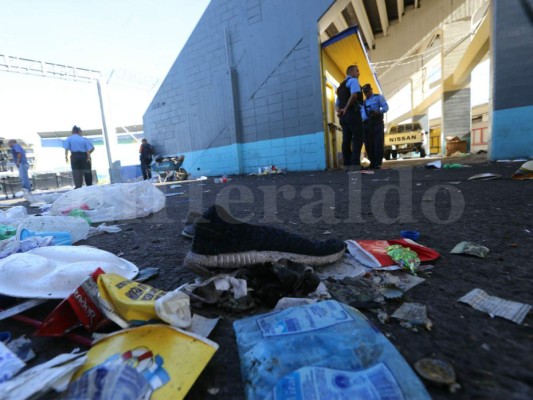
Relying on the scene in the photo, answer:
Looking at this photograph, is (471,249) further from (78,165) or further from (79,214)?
(78,165)

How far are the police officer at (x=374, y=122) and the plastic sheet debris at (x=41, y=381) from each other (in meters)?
5.09

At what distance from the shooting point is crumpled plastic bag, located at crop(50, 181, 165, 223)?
2293mm

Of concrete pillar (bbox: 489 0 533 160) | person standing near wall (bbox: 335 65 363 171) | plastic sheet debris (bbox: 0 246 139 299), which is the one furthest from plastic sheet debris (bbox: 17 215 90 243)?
concrete pillar (bbox: 489 0 533 160)

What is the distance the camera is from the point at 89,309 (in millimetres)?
650

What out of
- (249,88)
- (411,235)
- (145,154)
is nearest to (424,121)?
(249,88)

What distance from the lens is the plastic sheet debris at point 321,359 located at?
0.41m

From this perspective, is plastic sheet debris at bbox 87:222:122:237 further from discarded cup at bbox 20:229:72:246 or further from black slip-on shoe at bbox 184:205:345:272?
black slip-on shoe at bbox 184:205:345:272

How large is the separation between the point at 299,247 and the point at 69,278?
686 millimetres

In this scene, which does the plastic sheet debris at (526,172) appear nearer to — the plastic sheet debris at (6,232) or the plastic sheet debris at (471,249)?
the plastic sheet debris at (471,249)

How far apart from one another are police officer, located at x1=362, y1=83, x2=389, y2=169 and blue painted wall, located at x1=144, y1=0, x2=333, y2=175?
3.50ft

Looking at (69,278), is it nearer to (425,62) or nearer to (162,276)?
(162,276)

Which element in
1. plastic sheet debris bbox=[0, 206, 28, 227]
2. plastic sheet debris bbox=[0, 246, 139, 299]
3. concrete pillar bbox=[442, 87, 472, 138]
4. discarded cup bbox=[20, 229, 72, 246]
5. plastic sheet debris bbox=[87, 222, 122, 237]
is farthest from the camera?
concrete pillar bbox=[442, 87, 472, 138]

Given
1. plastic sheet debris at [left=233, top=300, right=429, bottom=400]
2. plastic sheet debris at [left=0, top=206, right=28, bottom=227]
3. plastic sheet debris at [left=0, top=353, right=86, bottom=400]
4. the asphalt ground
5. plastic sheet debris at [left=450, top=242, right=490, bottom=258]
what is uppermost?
plastic sheet debris at [left=0, top=206, right=28, bottom=227]

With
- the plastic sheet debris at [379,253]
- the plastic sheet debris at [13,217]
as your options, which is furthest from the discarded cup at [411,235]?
the plastic sheet debris at [13,217]
